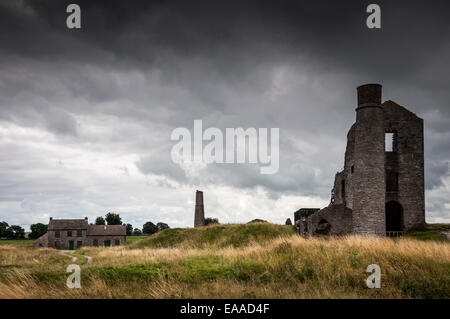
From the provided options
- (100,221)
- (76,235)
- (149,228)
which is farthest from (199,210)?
(149,228)

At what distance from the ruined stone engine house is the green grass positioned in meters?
0.80

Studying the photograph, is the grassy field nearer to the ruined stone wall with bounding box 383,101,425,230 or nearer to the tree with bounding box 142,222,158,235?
the ruined stone wall with bounding box 383,101,425,230

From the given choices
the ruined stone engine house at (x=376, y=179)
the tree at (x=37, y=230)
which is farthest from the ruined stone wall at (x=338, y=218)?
the tree at (x=37, y=230)

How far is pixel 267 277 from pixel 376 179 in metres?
14.9

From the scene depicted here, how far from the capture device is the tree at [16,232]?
7739 centimetres

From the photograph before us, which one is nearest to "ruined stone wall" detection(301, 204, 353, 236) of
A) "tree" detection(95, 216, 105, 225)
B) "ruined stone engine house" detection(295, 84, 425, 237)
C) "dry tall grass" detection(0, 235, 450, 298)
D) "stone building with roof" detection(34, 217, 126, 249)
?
"ruined stone engine house" detection(295, 84, 425, 237)

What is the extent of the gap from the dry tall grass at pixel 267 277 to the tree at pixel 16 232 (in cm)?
8143

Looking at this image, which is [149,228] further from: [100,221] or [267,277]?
[267,277]

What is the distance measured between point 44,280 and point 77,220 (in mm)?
47143

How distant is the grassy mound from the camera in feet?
80.8
